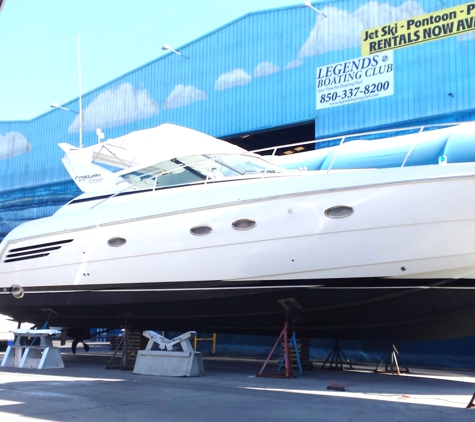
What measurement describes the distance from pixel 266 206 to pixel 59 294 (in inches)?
143

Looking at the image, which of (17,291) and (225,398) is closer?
(225,398)

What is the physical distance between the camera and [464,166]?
6215 millimetres

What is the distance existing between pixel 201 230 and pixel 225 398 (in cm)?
238

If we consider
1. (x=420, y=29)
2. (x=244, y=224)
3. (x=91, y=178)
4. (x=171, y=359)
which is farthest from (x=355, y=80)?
(x=171, y=359)

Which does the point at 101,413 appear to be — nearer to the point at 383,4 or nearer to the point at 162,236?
the point at 162,236

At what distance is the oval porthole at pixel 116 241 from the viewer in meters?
7.77

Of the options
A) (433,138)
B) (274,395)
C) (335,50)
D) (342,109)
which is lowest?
(274,395)

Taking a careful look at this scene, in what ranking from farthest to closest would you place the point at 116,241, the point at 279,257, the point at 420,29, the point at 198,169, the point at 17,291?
1. the point at 420,29
2. the point at 17,291
3. the point at 198,169
4. the point at 116,241
5. the point at 279,257

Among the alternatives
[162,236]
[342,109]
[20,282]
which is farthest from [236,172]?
[342,109]

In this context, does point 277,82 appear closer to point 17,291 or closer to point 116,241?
point 116,241

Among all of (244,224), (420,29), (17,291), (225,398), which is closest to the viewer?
(225,398)

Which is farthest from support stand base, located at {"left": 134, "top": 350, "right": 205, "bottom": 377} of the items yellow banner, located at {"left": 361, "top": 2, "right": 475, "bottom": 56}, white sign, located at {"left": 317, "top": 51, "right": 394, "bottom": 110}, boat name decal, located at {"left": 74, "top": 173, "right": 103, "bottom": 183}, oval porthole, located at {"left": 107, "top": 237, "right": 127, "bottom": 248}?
yellow banner, located at {"left": 361, "top": 2, "right": 475, "bottom": 56}

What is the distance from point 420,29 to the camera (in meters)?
12.9

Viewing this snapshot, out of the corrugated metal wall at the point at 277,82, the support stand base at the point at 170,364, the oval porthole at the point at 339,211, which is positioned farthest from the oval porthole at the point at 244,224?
the corrugated metal wall at the point at 277,82
